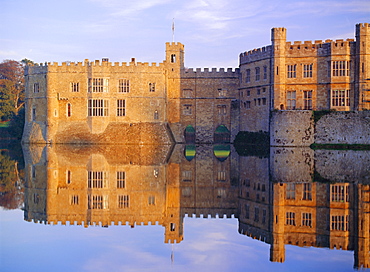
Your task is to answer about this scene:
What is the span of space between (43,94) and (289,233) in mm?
40493

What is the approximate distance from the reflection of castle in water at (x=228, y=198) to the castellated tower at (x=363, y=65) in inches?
526

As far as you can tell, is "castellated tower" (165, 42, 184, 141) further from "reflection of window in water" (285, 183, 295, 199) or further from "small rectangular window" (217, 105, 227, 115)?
"reflection of window in water" (285, 183, 295, 199)

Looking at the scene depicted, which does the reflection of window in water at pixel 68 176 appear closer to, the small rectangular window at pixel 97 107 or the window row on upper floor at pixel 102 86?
A: the small rectangular window at pixel 97 107

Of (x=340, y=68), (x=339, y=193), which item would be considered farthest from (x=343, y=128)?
(x=339, y=193)

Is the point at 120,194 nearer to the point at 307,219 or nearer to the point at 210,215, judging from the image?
the point at 210,215

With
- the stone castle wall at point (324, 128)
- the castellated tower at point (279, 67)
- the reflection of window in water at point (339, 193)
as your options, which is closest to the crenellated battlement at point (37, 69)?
the castellated tower at point (279, 67)

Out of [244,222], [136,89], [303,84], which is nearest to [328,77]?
[303,84]

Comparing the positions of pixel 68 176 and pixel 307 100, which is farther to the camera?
pixel 307 100

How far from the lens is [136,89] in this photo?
46875 millimetres

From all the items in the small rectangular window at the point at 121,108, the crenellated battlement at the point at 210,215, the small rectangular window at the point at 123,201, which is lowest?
the crenellated battlement at the point at 210,215

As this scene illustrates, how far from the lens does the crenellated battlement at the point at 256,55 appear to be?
131 ft

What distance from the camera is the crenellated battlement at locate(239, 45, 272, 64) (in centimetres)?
4006

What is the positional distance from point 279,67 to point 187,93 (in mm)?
13844

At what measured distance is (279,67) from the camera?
127 ft
